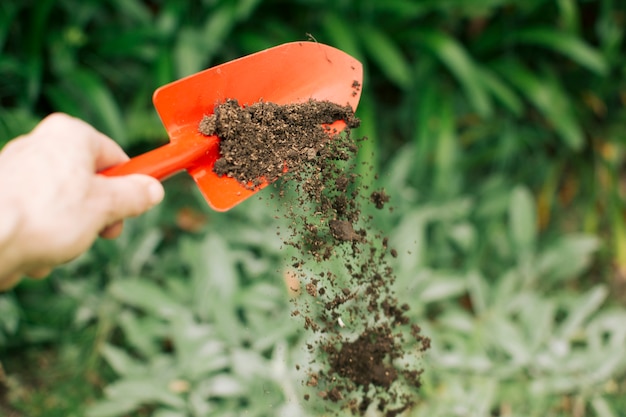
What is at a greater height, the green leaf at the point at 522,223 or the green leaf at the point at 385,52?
the green leaf at the point at 385,52

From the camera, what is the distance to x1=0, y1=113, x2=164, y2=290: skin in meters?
0.78

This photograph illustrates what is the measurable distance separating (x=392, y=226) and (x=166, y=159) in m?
1.07

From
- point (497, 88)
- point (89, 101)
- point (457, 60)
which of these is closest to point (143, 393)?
point (89, 101)

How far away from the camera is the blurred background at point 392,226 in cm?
166

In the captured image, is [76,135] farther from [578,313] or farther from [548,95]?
[548,95]

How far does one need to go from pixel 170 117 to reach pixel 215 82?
0.39ft

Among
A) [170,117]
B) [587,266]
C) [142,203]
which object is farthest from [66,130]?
[587,266]

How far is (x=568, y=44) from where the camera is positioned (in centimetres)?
221

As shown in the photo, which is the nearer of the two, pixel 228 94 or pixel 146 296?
pixel 228 94

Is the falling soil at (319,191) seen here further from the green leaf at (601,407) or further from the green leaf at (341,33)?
the green leaf at (341,33)

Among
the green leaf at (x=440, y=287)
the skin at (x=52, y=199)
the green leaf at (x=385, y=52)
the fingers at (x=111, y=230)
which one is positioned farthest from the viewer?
the green leaf at (x=385, y=52)

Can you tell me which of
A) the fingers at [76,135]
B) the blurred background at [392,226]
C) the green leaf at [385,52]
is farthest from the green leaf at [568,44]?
the fingers at [76,135]

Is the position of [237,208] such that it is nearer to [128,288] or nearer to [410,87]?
[128,288]

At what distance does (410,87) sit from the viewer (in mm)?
2379
